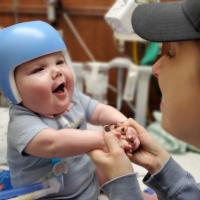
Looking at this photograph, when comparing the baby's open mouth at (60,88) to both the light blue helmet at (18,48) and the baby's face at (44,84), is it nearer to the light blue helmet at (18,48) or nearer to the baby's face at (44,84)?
the baby's face at (44,84)

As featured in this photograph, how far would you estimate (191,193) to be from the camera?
1.06 metres

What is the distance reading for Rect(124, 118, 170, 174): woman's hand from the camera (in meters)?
1.09

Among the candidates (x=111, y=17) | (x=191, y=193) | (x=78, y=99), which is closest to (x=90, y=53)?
(x=111, y=17)

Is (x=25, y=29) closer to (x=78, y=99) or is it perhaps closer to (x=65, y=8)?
(x=78, y=99)

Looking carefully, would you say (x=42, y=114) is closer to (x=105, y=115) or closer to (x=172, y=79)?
(x=105, y=115)

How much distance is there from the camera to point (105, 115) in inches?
53.4

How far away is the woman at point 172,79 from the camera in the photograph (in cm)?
80

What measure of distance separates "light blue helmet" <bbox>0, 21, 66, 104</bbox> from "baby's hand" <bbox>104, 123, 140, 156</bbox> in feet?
0.95

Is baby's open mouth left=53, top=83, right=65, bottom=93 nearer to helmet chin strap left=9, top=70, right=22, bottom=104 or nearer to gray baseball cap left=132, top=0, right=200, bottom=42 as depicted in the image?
helmet chin strap left=9, top=70, right=22, bottom=104

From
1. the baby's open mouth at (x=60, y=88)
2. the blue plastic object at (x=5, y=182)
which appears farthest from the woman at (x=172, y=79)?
the blue plastic object at (x=5, y=182)

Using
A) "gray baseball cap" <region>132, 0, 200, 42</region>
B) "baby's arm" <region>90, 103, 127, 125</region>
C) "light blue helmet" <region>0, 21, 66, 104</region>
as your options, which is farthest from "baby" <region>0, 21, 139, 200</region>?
"gray baseball cap" <region>132, 0, 200, 42</region>

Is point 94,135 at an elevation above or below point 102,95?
above

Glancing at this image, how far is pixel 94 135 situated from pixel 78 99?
28 centimetres

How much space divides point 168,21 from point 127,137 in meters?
0.38
